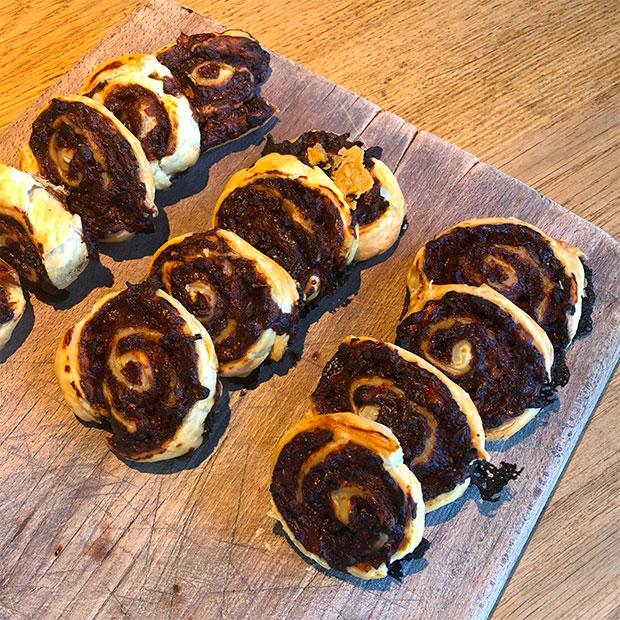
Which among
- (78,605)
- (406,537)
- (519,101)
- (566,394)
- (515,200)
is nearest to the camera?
(406,537)

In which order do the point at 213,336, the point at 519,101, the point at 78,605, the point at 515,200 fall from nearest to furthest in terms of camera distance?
the point at 78,605
the point at 213,336
the point at 515,200
the point at 519,101

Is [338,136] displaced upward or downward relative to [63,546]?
upward

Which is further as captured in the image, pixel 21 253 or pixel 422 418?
pixel 21 253

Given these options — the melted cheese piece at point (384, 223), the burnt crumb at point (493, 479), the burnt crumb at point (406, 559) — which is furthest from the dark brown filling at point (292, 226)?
the burnt crumb at point (406, 559)

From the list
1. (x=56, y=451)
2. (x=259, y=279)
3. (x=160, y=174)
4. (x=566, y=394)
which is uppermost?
(x=160, y=174)

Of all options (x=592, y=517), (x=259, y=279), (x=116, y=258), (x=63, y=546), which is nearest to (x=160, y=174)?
(x=116, y=258)

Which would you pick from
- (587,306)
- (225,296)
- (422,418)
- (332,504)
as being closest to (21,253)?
(225,296)

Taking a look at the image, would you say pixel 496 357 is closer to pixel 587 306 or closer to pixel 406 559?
pixel 587 306

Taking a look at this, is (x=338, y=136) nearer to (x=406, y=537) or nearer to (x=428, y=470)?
(x=428, y=470)

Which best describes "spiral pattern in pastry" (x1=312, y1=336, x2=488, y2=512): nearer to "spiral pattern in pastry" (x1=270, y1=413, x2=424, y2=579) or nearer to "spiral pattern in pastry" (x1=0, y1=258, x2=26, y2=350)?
"spiral pattern in pastry" (x1=270, y1=413, x2=424, y2=579)
